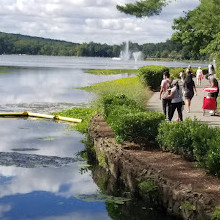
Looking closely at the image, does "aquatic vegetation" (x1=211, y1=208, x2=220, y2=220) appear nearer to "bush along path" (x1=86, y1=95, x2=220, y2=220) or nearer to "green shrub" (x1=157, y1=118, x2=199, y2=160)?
"bush along path" (x1=86, y1=95, x2=220, y2=220)

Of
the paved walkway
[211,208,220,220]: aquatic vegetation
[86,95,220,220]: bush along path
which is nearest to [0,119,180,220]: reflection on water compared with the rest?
[86,95,220,220]: bush along path

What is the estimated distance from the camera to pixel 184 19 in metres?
69.5

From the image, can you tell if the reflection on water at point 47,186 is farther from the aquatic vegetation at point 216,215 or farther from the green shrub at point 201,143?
the aquatic vegetation at point 216,215

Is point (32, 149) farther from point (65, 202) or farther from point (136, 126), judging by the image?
point (65, 202)

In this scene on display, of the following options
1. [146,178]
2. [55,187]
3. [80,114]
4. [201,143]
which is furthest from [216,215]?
[80,114]

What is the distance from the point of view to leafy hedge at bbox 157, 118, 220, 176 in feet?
37.1

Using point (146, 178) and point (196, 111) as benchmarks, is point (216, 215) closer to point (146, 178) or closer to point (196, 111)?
point (146, 178)

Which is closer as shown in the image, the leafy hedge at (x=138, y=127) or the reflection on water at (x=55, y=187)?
the reflection on water at (x=55, y=187)

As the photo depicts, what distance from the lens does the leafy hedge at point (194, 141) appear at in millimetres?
11320

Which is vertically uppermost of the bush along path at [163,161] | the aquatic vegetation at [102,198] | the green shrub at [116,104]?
the green shrub at [116,104]

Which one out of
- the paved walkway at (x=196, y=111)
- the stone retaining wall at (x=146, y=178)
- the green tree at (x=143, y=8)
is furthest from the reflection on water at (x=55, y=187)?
the green tree at (x=143, y=8)

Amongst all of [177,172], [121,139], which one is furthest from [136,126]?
[177,172]

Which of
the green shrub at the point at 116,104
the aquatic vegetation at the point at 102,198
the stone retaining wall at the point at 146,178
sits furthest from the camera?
the green shrub at the point at 116,104

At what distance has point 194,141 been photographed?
12.1 metres
